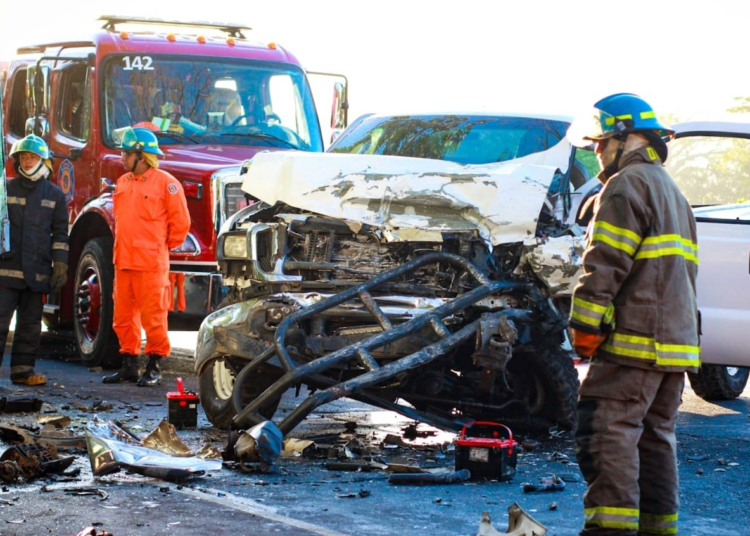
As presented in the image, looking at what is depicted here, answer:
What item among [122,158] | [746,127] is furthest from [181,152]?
[746,127]

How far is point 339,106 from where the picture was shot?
12.2 meters

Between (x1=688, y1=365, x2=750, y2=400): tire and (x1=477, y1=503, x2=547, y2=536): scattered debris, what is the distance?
5.29 meters

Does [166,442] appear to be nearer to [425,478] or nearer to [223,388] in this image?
[223,388]

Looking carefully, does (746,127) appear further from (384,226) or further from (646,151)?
(646,151)

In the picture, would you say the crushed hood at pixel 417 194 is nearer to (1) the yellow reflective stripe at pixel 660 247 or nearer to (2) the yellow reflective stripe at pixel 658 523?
(1) the yellow reflective stripe at pixel 660 247

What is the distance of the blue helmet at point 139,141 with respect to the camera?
1008 centimetres

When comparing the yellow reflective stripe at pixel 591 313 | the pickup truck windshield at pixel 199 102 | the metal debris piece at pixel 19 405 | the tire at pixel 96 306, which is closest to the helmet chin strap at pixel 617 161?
the yellow reflective stripe at pixel 591 313

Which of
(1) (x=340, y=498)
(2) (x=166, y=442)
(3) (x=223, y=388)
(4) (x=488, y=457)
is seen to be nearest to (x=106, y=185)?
(3) (x=223, y=388)

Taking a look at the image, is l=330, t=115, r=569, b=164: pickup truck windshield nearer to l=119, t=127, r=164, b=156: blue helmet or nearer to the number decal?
l=119, t=127, r=164, b=156: blue helmet

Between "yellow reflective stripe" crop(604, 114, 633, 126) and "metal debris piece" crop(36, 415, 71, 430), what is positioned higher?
"yellow reflective stripe" crop(604, 114, 633, 126)

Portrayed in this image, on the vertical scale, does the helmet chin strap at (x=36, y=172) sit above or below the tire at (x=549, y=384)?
above

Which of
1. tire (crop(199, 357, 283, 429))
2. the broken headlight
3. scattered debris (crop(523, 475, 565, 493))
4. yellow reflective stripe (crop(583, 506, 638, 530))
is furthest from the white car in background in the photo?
yellow reflective stripe (crop(583, 506, 638, 530))

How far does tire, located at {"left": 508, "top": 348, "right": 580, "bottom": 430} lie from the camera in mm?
7449

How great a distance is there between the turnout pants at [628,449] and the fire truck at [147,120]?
6.26 metres
